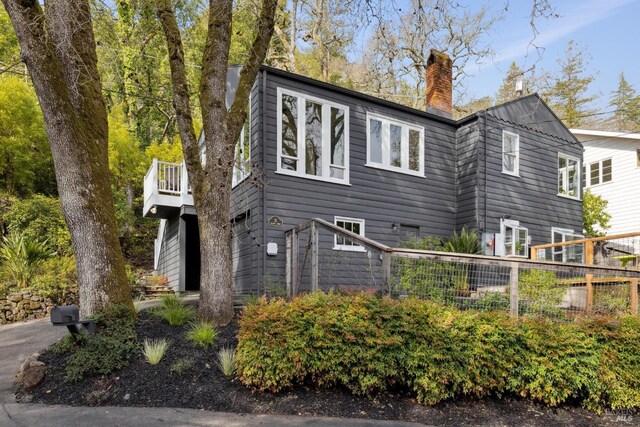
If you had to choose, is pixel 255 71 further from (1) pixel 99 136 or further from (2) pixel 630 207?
(2) pixel 630 207

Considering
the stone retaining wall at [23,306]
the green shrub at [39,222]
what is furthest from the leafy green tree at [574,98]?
the stone retaining wall at [23,306]

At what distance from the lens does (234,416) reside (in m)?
3.88

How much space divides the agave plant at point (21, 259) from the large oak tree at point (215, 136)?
5.32 metres

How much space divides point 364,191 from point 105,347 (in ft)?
22.0

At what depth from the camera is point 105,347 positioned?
4.83 metres

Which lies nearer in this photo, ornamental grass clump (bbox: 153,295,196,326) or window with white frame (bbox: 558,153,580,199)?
ornamental grass clump (bbox: 153,295,196,326)

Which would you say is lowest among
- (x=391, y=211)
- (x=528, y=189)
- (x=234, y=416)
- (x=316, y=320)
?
(x=234, y=416)

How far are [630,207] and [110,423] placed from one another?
19.6 m

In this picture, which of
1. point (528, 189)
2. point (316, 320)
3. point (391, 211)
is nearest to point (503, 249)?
point (528, 189)

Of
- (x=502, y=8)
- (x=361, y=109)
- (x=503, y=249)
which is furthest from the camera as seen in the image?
(x=503, y=249)

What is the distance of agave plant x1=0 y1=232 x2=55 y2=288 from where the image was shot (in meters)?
8.72

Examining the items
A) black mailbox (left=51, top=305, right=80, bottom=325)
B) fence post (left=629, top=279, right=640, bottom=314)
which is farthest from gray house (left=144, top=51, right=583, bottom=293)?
fence post (left=629, top=279, right=640, bottom=314)

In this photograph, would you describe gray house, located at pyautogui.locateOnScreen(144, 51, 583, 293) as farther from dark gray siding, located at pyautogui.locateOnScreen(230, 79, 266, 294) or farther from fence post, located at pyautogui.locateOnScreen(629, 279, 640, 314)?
fence post, located at pyautogui.locateOnScreen(629, 279, 640, 314)

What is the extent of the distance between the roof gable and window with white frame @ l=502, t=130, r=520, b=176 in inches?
17.2
